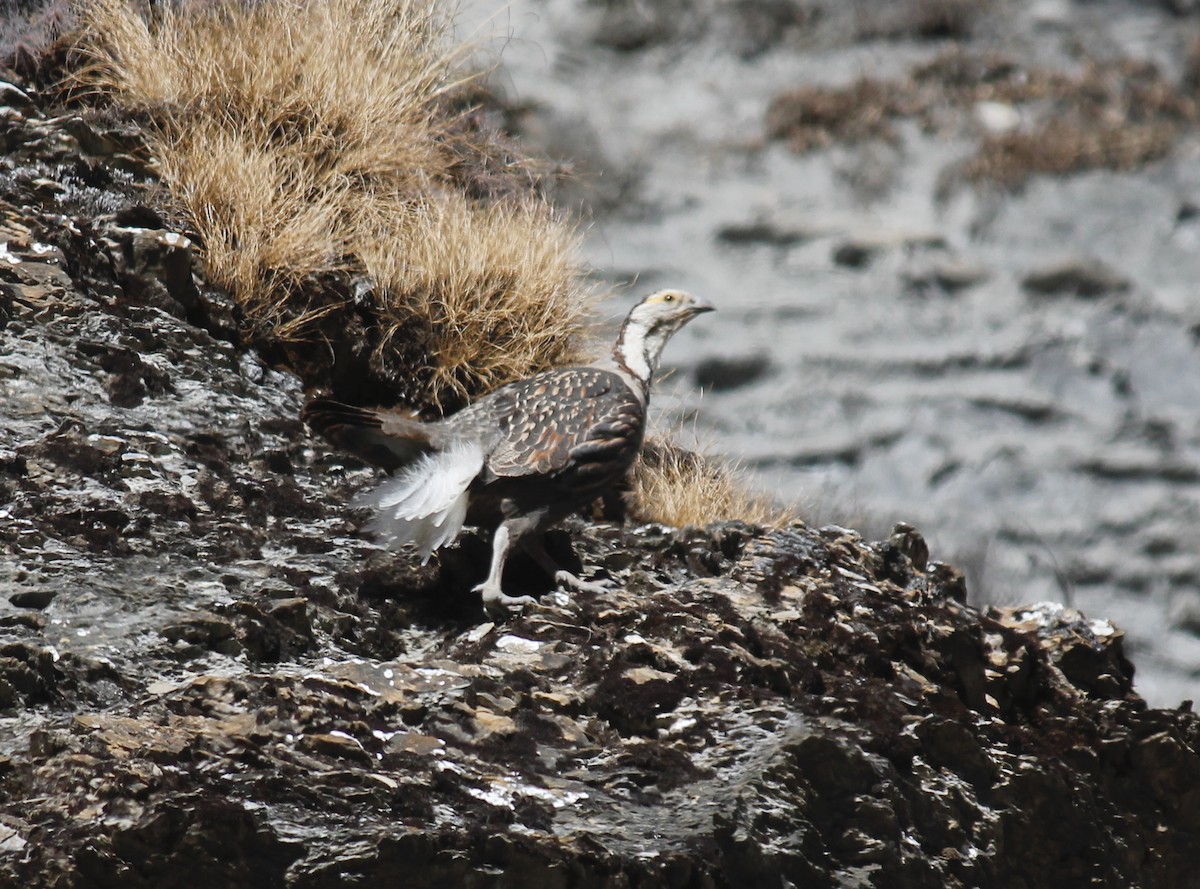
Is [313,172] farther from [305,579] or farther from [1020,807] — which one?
[1020,807]

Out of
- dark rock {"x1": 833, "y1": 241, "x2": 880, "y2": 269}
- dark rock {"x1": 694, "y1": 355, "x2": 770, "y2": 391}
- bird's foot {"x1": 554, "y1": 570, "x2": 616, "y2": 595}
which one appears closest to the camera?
bird's foot {"x1": 554, "y1": 570, "x2": 616, "y2": 595}

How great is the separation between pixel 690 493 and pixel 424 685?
2.09 meters

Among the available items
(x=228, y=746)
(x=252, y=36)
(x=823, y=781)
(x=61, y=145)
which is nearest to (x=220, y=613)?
(x=228, y=746)

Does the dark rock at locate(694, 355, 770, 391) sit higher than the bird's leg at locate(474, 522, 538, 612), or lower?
lower

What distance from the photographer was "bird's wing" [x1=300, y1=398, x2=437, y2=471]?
3.99 meters

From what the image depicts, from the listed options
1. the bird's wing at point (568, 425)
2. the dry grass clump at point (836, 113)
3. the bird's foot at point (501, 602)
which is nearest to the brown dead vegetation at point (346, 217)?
the bird's wing at point (568, 425)

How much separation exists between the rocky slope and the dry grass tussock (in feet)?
1.22

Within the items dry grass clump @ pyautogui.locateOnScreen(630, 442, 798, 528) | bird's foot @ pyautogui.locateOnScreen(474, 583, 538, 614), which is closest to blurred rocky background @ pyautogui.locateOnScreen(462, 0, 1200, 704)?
dry grass clump @ pyautogui.locateOnScreen(630, 442, 798, 528)

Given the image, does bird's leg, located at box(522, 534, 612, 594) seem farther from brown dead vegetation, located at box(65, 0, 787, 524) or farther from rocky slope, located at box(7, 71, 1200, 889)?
brown dead vegetation, located at box(65, 0, 787, 524)

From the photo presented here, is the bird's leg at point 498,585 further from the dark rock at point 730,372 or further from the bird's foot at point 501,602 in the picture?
the dark rock at point 730,372

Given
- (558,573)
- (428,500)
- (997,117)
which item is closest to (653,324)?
(558,573)

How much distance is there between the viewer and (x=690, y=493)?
17.4ft

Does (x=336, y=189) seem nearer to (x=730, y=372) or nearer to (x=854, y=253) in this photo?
(x=730, y=372)

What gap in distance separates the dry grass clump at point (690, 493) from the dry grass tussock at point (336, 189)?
2.21ft
